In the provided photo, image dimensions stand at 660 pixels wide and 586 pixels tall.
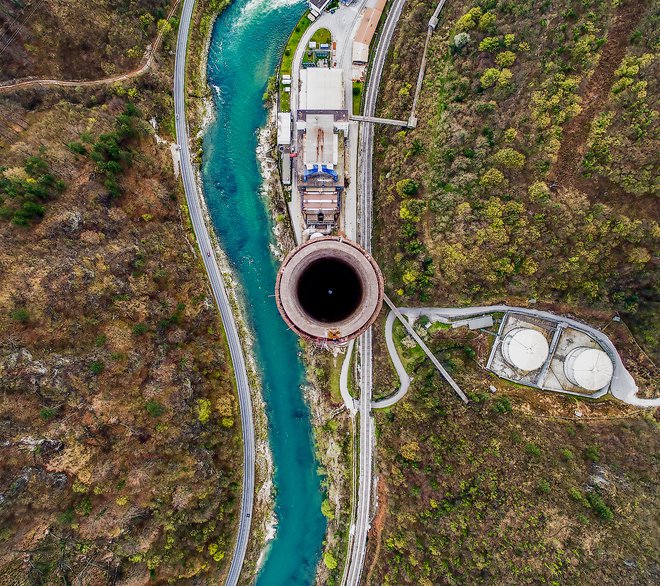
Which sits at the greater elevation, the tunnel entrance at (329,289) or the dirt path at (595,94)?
the dirt path at (595,94)

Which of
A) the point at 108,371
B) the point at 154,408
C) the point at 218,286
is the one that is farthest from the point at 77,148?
the point at 154,408

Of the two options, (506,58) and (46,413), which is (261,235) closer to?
(46,413)

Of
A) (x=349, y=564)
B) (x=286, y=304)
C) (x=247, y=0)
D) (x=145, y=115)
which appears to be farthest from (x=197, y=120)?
(x=349, y=564)

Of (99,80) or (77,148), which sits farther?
(99,80)

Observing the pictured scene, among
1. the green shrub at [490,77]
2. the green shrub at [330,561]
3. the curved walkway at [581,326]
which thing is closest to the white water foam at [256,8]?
the green shrub at [490,77]

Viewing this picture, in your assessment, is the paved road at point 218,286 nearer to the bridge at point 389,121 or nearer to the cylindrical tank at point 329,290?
the cylindrical tank at point 329,290

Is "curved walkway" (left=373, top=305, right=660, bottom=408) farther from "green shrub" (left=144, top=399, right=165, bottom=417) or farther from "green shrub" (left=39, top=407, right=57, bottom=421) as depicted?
"green shrub" (left=39, top=407, right=57, bottom=421)
